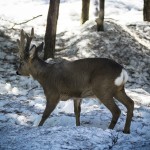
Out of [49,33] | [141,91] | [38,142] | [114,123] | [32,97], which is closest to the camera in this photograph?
[38,142]

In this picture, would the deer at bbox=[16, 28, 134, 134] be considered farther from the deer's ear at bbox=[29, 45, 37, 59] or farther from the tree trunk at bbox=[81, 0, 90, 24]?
the tree trunk at bbox=[81, 0, 90, 24]

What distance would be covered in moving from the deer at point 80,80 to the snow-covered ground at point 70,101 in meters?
0.44

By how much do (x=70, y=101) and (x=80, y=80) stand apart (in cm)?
202

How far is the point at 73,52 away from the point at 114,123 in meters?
6.16

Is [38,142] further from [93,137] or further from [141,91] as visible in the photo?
[141,91]

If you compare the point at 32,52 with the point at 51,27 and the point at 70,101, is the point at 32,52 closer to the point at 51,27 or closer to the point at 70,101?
the point at 70,101

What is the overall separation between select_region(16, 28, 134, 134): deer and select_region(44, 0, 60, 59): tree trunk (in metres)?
4.40

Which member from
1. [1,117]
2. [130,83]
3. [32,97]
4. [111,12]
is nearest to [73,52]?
[130,83]

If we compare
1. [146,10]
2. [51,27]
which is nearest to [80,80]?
[51,27]

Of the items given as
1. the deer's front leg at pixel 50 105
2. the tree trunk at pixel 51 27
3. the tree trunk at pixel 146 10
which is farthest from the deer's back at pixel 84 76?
the tree trunk at pixel 146 10

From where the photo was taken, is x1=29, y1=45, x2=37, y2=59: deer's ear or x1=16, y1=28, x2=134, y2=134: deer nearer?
x1=16, y1=28, x2=134, y2=134: deer

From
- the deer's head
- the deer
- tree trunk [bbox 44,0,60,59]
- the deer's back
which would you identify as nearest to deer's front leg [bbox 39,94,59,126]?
the deer

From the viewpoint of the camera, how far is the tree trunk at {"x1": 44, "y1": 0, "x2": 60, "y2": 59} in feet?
42.1

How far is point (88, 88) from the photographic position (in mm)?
7777
